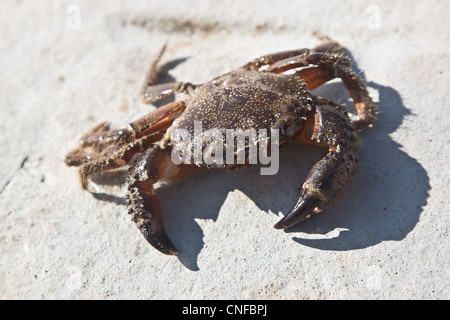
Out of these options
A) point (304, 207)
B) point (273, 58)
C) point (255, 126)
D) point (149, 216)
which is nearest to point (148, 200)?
point (149, 216)

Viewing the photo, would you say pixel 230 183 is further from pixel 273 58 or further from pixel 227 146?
pixel 273 58

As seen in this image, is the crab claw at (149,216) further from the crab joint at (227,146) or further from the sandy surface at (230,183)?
the crab joint at (227,146)

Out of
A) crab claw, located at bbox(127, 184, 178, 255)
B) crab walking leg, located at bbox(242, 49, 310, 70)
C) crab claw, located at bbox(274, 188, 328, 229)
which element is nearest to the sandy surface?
crab claw, located at bbox(127, 184, 178, 255)

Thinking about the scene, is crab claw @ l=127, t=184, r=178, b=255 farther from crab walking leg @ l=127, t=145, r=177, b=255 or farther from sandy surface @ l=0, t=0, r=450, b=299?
sandy surface @ l=0, t=0, r=450, b=299

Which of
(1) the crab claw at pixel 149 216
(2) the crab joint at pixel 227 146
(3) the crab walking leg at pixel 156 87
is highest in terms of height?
(2) the crab joint at pixel 227 146

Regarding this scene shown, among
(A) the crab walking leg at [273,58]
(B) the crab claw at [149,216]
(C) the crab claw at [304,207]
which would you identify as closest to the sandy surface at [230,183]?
(B) the crab claw at [149,216]

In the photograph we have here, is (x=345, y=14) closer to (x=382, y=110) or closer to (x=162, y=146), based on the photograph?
(x=382, y=110)
